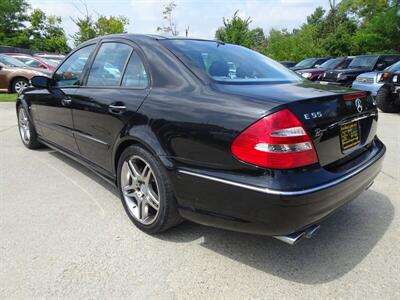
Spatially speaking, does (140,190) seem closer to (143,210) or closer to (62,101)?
(143,210)

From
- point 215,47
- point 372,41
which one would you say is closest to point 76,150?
point 215,47

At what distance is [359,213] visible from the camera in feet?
11.0

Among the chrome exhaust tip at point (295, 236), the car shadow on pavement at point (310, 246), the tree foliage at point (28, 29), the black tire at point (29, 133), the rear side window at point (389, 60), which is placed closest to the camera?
the chrome exhaust tip at point (295, 236)

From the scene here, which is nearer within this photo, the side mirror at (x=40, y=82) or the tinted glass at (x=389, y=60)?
the side mirror at (x=40, y=82)

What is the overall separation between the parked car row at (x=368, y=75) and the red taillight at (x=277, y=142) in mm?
1987

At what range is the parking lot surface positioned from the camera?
229 centimetres

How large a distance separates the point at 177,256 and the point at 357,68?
559 inches

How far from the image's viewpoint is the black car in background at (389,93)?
8.91 metres

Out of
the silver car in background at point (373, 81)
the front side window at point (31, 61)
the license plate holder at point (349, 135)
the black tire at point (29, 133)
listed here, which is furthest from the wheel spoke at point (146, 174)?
the front side window at point (31, 61)

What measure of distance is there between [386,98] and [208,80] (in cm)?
823

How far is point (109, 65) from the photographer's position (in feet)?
11.2

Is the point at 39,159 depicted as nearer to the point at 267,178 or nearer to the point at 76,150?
the point at 76,150

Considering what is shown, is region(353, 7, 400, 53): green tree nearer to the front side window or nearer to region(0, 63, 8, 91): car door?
the front side window

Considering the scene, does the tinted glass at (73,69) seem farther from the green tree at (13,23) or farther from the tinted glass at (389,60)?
the green tree at (13,23)
